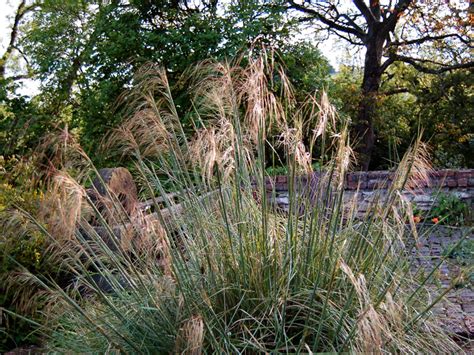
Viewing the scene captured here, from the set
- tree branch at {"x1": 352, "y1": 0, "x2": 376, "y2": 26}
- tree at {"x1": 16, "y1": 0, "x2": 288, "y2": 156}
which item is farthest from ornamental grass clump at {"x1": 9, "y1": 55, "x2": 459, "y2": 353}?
tree branch at {"x1": 352, "y1": 0, "x2": 376, "y2": 26}

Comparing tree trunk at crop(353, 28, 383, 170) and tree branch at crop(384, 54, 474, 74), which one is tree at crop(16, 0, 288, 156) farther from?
tree branch at crop(384, 54, 474, 74)

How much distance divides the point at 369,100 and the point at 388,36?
5.56 ft

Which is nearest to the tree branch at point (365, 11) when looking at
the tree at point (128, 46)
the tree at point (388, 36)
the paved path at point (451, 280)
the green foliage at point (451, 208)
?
the tree at point (388, 36)

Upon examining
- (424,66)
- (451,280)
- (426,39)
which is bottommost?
(451,280)

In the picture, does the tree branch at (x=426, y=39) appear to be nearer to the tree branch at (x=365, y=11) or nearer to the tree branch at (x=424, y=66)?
the tree branch at (x=424, y=66)

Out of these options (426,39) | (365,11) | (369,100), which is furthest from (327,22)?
(369,100)

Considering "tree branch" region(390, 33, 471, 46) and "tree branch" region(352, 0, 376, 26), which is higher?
"tree branch" region(352, 0, 376, 26)

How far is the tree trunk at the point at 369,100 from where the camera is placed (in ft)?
34.5

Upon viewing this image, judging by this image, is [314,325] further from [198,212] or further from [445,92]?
[445,92]

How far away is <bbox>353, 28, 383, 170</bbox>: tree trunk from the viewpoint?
414 inches

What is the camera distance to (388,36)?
1139cm

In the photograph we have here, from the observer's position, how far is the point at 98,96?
26.7ft

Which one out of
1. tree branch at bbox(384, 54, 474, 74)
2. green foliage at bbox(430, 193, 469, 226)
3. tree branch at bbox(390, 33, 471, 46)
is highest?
tree branch at bbox(390, 33, 471, 46)

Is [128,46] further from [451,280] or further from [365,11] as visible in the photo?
[451,280]
